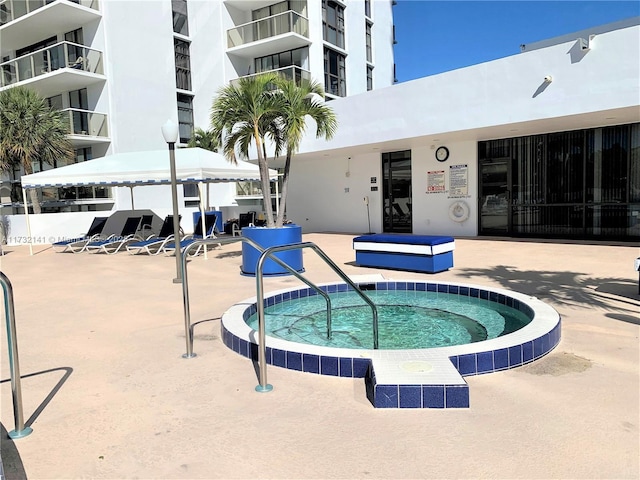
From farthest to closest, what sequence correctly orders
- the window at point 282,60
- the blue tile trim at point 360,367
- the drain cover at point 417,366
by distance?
the window at point 282,60 → the blue tile trim at point 360,367 → the drain cover at point 417,366

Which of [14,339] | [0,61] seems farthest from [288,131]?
[0,61]

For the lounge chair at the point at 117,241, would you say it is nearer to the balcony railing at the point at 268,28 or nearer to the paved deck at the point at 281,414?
the paved deck at the point at 281,414

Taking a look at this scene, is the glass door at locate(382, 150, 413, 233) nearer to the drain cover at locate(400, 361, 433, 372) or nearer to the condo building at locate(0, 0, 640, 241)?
the condo building at locate(0, 0, 640, 241)

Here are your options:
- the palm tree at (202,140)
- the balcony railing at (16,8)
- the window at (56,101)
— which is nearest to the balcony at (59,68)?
the window at (56,101)

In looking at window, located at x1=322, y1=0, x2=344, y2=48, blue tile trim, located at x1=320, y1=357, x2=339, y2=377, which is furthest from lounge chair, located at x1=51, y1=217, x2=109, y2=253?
window, located at x1=322, y1=0, x2=344, y2=48

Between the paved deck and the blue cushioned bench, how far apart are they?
2376 millimetres

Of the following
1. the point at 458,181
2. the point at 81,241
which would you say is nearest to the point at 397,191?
the point at 458,181

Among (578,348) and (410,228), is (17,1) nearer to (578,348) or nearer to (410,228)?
(410,228)

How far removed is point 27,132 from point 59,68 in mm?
5277

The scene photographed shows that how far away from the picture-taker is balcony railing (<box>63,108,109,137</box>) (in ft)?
63.2

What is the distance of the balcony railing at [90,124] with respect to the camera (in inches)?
758

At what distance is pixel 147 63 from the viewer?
20.6 meters

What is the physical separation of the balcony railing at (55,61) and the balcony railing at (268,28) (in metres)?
6.11

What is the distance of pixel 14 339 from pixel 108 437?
806mm
